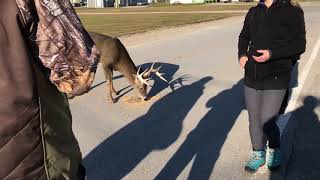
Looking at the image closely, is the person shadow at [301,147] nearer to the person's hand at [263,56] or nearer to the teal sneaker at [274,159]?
the teal sneaker at [274,159]

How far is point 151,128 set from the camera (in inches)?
316

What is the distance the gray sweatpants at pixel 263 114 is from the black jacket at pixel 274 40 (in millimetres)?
80

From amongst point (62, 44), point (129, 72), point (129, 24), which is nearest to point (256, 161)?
point (62, 44)

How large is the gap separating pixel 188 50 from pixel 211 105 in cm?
892

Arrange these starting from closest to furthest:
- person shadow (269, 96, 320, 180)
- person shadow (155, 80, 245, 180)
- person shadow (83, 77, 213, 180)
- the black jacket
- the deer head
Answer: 1. the black jacket
2. person shadow (269, 96, 320, 180)
3. person shadow (155, 80, 245, 180)
4. person shadow (83, 77, 213, 180)
5. the deer head

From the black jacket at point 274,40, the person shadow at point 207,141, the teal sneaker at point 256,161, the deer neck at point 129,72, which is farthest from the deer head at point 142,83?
the black jacket at point 274,40

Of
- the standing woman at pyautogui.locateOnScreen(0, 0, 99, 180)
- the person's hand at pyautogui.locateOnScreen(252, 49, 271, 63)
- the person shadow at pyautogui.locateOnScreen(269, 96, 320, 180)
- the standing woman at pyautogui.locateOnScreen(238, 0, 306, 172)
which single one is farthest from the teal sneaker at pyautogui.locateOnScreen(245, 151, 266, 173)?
the standing woman at pyautogui.locateOnScreen(0, 0, 99, 180)

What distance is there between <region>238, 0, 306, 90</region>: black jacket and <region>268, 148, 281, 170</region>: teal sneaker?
755 mm

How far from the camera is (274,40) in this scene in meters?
5.48

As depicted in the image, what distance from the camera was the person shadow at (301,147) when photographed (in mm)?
5914

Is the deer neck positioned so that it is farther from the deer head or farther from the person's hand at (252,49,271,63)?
the person's hand at (252,49,271,63)

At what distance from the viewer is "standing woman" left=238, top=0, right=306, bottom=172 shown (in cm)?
540

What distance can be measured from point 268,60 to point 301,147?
177cm

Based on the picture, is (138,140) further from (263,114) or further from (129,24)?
(129,24)
